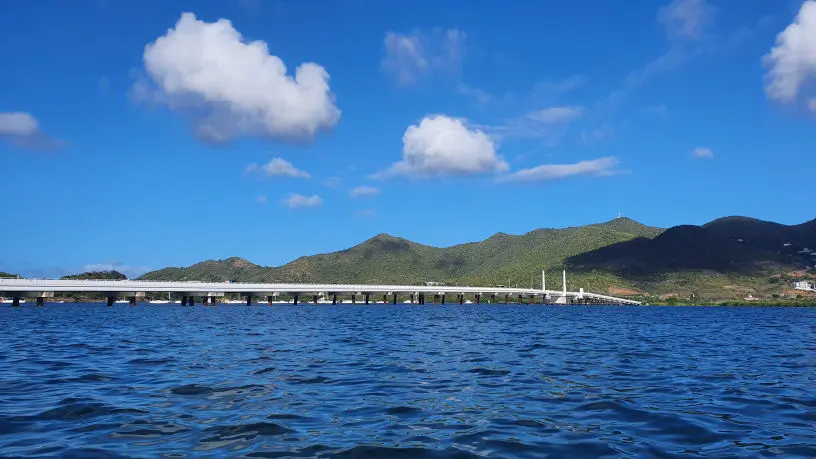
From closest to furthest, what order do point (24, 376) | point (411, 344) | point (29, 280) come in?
1. point (24, 376)
2. point (411, 344)
3. point (29, 280)

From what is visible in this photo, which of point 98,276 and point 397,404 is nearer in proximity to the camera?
point 397,404

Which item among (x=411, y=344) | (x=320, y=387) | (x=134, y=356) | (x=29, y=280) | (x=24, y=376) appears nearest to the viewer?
(x=320, y=387)

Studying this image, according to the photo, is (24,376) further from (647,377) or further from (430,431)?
(647,377)

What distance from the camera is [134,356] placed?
81.9 ft

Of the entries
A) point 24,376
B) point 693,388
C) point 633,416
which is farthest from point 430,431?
point 24,376

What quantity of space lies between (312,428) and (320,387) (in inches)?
210

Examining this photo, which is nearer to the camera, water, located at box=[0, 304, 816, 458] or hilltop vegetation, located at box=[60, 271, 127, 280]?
water, located at box=[0, 304, 816, 458]

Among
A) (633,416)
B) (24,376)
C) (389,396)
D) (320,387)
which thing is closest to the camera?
(633,416)

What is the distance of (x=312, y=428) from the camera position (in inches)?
466

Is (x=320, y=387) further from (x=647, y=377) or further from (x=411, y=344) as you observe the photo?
(x=411, y=344)

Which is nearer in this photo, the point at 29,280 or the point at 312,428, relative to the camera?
the point at 312,428

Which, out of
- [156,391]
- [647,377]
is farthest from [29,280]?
[647,377]

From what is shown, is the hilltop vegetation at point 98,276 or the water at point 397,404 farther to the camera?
the hilltop vegetation at point 98,276

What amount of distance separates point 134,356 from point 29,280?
7839 centimetres
